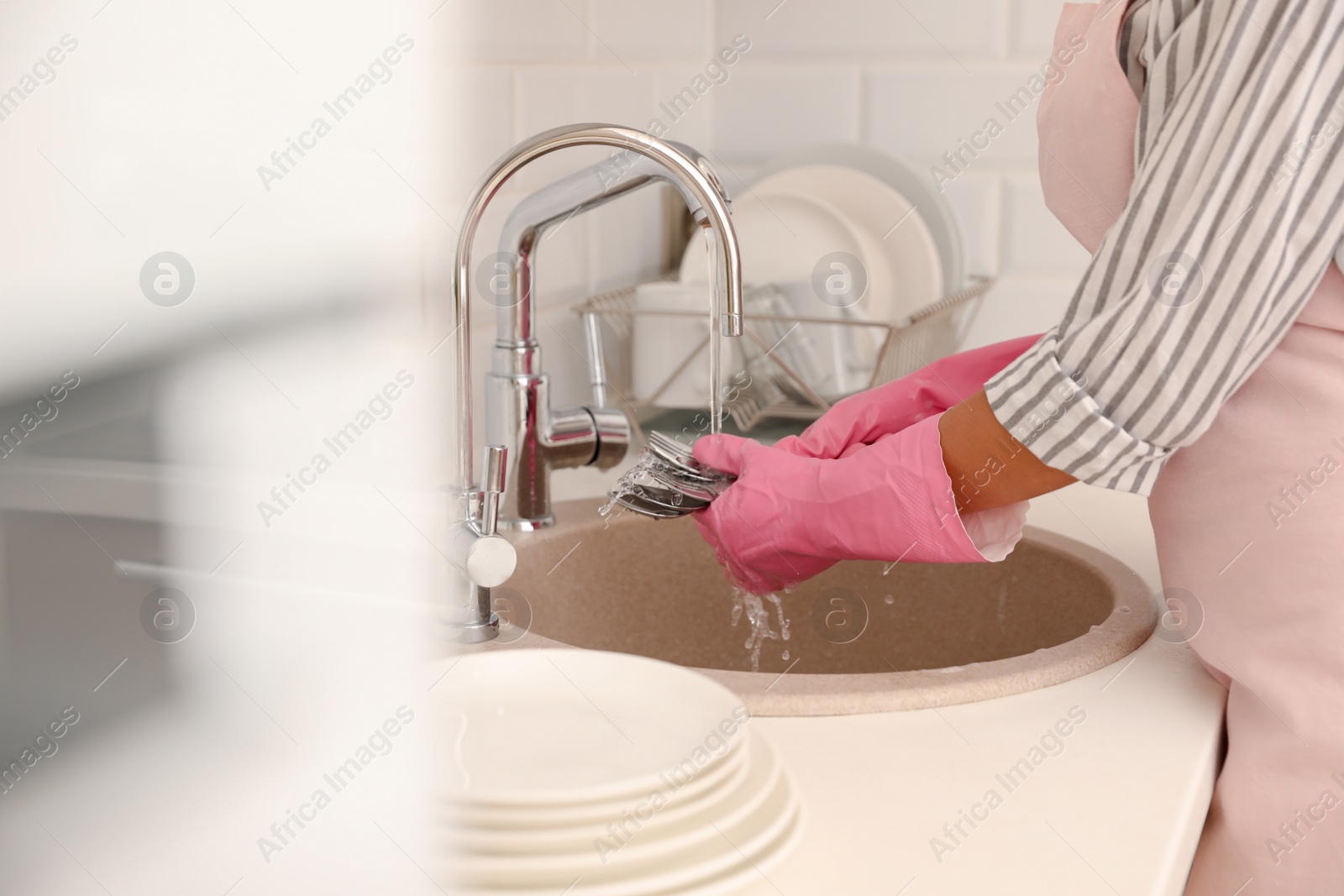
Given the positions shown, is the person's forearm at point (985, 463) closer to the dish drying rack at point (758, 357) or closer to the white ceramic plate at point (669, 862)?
the white ceramic plate at point (669, 862)

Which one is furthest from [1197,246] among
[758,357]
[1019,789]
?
[758,357]

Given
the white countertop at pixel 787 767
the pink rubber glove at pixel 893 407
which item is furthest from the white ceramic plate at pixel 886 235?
the pink rubber glove at pixel 893 407

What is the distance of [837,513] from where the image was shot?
2.41ft

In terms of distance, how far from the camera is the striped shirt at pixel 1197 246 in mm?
563

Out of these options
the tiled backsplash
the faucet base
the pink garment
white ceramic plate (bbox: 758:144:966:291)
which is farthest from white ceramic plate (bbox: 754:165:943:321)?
the faucet base

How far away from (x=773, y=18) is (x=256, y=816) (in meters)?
1.46

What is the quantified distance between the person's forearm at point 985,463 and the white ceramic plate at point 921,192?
26.2 inches

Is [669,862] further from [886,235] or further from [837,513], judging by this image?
[886,235]

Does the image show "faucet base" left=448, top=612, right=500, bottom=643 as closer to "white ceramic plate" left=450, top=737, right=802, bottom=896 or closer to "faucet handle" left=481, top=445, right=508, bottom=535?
"faucet handle" left=481, top=445, right=508, bottom=535

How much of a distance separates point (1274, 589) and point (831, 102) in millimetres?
963

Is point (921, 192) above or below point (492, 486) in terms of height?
above

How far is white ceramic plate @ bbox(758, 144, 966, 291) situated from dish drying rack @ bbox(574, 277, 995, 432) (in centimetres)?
3

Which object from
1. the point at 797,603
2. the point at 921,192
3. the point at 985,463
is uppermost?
the point at 921,192

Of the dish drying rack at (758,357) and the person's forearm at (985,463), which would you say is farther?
the dish drying rack at (758,357)
